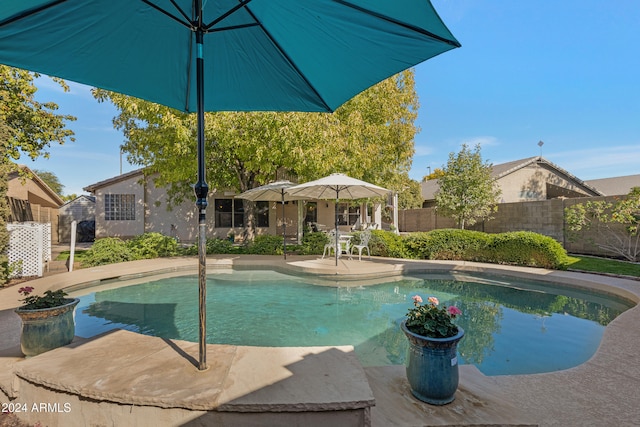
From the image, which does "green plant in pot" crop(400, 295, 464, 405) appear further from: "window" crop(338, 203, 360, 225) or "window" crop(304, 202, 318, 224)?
"window" crop(338, 203, 360, 225)

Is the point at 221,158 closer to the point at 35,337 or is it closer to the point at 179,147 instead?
the point at 179,147

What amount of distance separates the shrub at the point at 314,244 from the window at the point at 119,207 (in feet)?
34.1

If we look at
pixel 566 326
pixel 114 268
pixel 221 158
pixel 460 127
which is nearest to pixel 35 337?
pixel 114 268

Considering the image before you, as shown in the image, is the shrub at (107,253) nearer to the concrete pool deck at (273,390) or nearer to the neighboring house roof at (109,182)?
the neighboring house roof at (109,182)

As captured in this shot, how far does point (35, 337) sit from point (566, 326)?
7.61 metres

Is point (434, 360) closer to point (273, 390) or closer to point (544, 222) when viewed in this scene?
point (273, 390)

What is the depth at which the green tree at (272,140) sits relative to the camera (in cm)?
951

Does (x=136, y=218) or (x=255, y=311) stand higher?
(x=136, y=218)

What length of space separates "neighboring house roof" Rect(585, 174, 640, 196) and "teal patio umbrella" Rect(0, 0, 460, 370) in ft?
86.9

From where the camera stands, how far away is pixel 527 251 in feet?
30.7

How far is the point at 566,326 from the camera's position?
5.22 m

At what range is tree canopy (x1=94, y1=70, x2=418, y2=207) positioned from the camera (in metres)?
9.51

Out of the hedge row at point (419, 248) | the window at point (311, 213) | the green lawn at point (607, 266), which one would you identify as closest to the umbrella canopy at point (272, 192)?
the hedge row at point (419, 248)

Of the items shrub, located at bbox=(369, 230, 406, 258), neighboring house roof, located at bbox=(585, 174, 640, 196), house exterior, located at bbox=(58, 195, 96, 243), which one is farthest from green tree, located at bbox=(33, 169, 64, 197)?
neighboring house roof, located at bbox=(585, 174, 640, 196)
